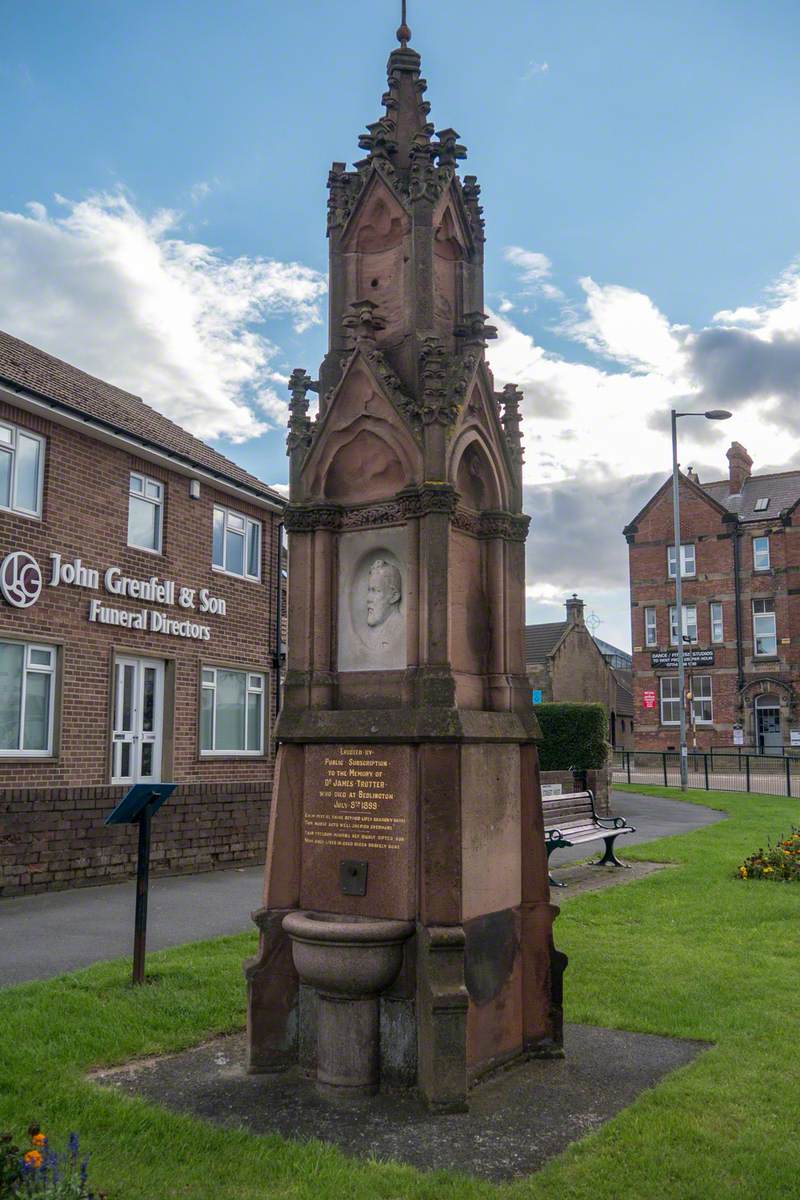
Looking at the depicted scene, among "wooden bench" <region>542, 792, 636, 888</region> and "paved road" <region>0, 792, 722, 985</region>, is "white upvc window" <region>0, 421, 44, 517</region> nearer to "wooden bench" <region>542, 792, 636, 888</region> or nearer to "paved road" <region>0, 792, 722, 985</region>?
"paved road" <region>0, 792, 722, 985</region>

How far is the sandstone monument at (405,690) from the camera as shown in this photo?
585 cm

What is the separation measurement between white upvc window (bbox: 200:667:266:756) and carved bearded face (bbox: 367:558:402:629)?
1435 cm

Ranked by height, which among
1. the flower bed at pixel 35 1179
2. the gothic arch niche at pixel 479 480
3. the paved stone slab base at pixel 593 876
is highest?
the gothic arch niche at pixel 479 480

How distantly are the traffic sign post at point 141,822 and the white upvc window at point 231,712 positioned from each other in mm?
11954

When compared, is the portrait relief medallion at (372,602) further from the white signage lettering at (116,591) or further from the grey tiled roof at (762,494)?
the grey tiled roof at (762,494)

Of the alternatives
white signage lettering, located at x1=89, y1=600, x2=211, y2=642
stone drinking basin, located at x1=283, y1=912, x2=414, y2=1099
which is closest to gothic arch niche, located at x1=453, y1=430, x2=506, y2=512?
stone drinking basin, located at x1=283, y1=912, x2=414, y2=1099

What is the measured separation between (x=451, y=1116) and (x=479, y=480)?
3850 mm

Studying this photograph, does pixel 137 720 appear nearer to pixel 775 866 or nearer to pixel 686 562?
pixel 775 866

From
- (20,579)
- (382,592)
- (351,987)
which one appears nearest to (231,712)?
(20,579)

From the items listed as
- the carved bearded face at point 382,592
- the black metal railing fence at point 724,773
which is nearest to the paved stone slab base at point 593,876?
the carved bearded face at point 382,592

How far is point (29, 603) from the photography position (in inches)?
633

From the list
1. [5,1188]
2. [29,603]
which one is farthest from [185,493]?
[5,1188]

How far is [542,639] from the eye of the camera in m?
55.9

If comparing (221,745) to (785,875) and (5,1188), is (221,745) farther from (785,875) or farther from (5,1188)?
(5,1188)
